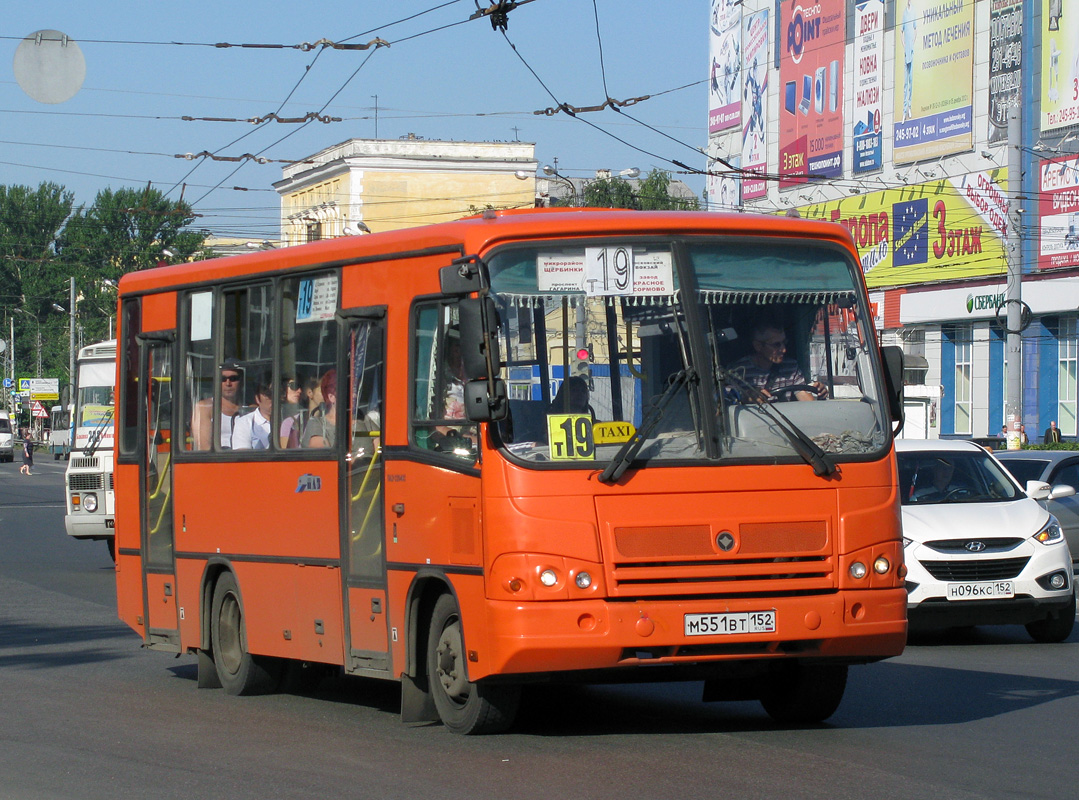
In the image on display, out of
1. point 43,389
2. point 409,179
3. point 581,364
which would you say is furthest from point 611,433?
point 43,389

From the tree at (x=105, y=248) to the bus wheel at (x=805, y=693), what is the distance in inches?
3193

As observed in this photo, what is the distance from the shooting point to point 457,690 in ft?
28.7

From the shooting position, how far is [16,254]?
10581cm

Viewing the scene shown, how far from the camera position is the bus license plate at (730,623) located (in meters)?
8.12

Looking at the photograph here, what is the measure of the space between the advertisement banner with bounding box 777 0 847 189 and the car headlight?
43977 mm

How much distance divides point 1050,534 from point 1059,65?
33.9 metres

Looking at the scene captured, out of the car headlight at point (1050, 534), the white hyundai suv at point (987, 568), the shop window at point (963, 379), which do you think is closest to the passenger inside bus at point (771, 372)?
the white hyundai suv at point (987, 568)

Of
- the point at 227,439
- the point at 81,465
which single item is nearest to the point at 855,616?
the point at 227,439

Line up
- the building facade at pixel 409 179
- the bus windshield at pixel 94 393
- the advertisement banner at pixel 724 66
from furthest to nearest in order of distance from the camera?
the building facade at pixel 409 179 < the advertisement banner at pixel 724 66 < the bus windshield at pixel 94 393

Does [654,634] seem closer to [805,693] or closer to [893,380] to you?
[805,693]

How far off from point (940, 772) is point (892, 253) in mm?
49572

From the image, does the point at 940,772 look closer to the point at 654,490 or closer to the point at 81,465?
the point at 654,490

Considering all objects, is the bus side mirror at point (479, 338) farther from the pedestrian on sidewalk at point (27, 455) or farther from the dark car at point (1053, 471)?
the pedestrian on sidewalk at point (27, 455)

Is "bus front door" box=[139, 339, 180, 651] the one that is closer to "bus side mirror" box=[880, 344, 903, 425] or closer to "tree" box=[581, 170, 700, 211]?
"bus side mirror" box=[880, 344, 903, 425]
